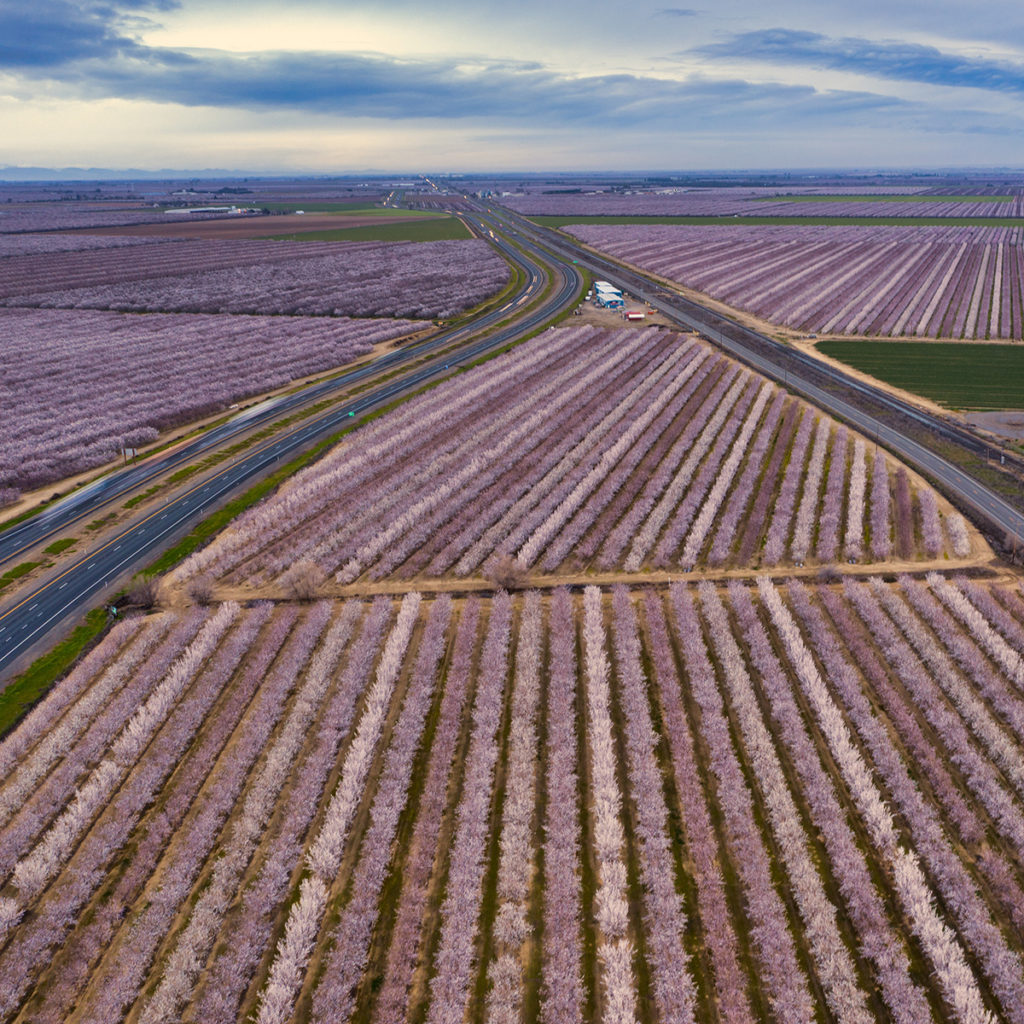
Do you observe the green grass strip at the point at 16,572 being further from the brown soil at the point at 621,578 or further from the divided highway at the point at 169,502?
the brown soil at the point at 621,578

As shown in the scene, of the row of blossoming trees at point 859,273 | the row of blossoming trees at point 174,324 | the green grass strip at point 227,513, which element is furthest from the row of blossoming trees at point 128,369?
the row of blossoming trees at point 859,273

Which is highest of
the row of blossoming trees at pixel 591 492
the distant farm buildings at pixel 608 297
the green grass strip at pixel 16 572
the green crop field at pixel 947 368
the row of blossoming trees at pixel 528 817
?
the distant farm buildings at pixel 608 297

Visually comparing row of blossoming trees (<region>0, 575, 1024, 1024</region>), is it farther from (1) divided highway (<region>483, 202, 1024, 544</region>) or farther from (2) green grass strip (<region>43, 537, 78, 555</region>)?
(1) divided highway (<region>483, 202, 1024, 544</region>)

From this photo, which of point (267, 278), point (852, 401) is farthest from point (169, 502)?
point (267, 278)

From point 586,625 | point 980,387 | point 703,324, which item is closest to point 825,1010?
point 586,625

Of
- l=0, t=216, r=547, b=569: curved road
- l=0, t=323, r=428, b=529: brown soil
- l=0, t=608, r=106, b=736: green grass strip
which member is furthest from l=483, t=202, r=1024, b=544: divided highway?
l=0, t=608, r=106, b=736: green grass strip
